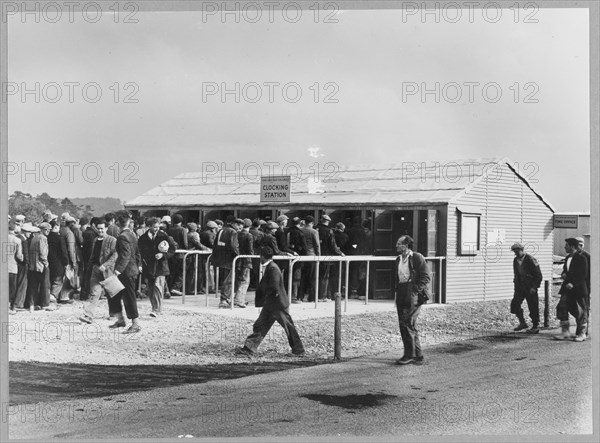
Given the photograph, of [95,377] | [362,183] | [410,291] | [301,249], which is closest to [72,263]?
[95,377]

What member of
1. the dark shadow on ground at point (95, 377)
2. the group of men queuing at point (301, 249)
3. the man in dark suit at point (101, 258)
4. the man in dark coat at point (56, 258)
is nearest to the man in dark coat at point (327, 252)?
the group of men queuing at point (301, 249)

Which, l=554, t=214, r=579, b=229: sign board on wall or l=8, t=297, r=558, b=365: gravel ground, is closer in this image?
l=8, t=297, r=558, b=365: gravel ground

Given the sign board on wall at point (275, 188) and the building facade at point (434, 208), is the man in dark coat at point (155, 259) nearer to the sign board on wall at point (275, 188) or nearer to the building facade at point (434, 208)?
the building facade at point (434, 208)

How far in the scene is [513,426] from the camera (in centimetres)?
789

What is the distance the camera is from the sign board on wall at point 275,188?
27.4 ft

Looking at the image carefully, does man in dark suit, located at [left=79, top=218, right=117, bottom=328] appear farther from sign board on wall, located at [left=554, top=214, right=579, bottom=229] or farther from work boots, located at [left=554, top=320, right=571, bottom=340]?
work boots, located at [left=554, top=320, right=571, bottom=340]

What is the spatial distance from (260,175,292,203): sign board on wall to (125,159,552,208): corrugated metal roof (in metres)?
0.05

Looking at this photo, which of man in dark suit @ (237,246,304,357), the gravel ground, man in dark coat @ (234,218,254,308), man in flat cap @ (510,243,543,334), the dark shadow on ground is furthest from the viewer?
man in flat cap @ (510,243,543,334)

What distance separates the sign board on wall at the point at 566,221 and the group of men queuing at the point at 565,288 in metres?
0.16

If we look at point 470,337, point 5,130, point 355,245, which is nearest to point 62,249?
point 5,130

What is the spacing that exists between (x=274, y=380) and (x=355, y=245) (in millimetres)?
1702

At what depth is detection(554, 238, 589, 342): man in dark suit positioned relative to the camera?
8.30 metres

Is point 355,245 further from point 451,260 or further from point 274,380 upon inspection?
point 274,380

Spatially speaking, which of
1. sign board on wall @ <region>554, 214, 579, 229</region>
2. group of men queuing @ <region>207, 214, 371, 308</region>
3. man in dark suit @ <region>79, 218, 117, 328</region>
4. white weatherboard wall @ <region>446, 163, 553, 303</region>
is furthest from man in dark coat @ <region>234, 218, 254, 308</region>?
sign board on wall @ <region>554, 214, 579, 229</region>
